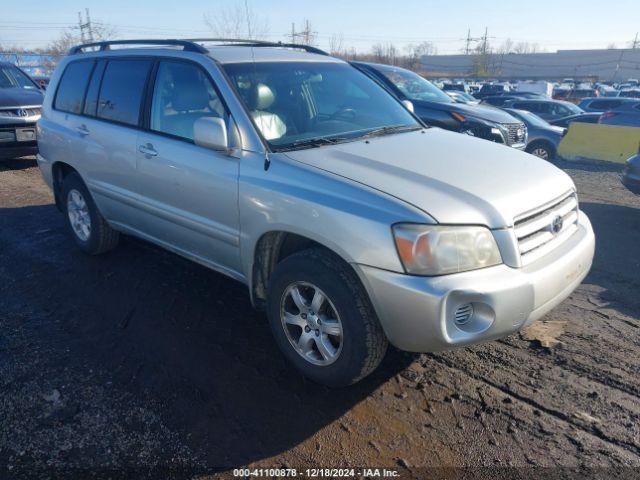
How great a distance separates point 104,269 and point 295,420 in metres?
2.79

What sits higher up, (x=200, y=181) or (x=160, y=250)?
(x=200, y=181)

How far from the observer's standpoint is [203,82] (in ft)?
11.7

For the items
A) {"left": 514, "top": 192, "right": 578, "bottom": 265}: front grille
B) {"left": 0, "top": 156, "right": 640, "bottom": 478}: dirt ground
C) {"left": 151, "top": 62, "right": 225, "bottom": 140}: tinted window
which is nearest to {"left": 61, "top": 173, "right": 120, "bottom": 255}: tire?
{"left": 0, "top": 156, "right": 640, "bottom": 478}: dirt ground

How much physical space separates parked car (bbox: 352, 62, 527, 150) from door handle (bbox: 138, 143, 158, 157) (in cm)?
514

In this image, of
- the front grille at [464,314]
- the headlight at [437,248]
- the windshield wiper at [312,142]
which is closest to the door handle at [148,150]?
the windshield wiper at [312,142]

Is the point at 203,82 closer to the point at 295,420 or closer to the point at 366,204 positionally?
the point at 366,204

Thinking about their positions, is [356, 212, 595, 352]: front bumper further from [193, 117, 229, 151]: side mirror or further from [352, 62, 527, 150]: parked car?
[352, 62, 527, 150]: parked car

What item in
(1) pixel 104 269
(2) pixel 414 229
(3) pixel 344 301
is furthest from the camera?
(1) pixel 104 269

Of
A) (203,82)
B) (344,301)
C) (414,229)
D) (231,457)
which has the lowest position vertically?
(231,457)

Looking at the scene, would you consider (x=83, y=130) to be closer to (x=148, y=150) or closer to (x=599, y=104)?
(x=148, y=150)

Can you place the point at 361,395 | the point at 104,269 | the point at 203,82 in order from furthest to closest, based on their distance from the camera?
the point at 104,269, the point at 203,82, the point at 361,395

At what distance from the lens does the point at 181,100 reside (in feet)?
12.4

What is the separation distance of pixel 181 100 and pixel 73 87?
1.79 metres

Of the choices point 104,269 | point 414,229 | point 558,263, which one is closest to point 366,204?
point 414,229
